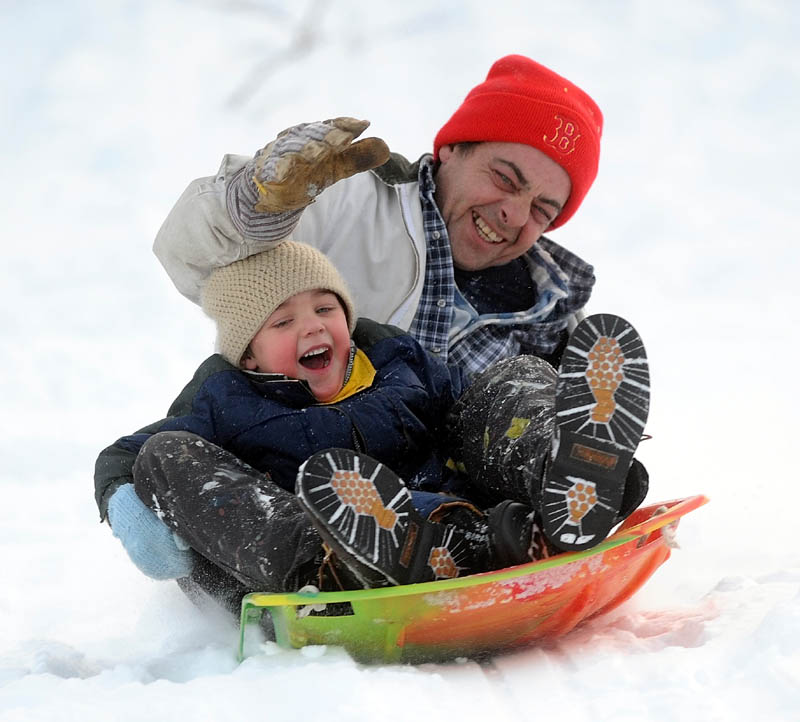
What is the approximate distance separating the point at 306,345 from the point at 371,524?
0.69m

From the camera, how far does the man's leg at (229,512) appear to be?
1.47m

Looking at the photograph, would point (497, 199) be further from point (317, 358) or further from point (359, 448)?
point (359, 448)

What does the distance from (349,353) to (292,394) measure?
174 millimetres

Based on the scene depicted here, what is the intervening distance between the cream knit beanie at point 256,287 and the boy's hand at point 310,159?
17 centimetres

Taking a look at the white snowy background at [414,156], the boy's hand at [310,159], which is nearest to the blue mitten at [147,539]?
the white snowy background at [414,156]

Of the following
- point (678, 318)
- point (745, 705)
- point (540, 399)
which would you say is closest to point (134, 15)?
point (678, 318)

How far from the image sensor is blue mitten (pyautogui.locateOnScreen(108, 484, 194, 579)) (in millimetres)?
1655

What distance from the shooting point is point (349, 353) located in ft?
6.68

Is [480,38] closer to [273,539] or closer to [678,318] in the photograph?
[678,318]

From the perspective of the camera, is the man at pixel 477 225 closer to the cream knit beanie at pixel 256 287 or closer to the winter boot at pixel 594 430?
the cream knit beanie at pixel 256 287

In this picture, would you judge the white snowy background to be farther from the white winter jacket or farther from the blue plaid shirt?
the white winter jacket

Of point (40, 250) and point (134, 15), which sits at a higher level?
point (134, 15)

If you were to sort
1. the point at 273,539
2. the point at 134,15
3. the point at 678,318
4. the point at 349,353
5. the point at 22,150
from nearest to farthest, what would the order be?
the point at 273,539 < the point at 349,353 < the point at 678,318 < the point at 22,150 < the point at 134,15

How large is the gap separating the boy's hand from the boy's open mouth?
0.98ft
